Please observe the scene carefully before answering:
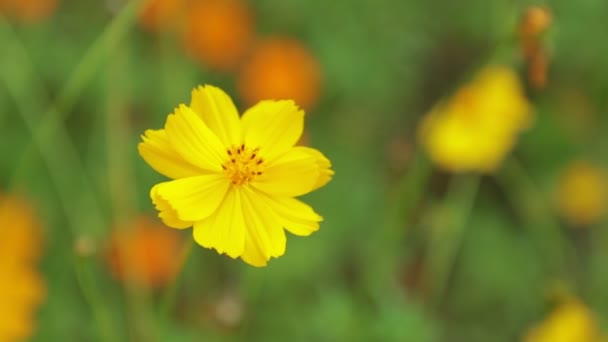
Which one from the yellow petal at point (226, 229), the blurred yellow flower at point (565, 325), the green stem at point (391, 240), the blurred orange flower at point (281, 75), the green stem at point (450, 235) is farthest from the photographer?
the blurred orange flower at point (281, 75)

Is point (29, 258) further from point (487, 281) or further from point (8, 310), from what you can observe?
point (487, 281)

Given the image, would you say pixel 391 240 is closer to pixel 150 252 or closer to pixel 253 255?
pixel 150 252

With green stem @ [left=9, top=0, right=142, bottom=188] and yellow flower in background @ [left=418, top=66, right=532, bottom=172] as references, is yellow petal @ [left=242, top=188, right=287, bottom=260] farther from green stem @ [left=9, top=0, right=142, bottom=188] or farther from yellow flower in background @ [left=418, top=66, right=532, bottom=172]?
yellow flower in background @ [left=418, top=66, right=532, bottom=172]

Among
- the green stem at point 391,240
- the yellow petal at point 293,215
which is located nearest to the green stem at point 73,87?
the yellow petal at point 293,215

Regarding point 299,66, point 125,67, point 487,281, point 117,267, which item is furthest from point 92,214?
point 487,281

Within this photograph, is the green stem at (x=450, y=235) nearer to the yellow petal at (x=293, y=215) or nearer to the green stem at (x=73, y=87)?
the green stem at (x=73, y=87)
